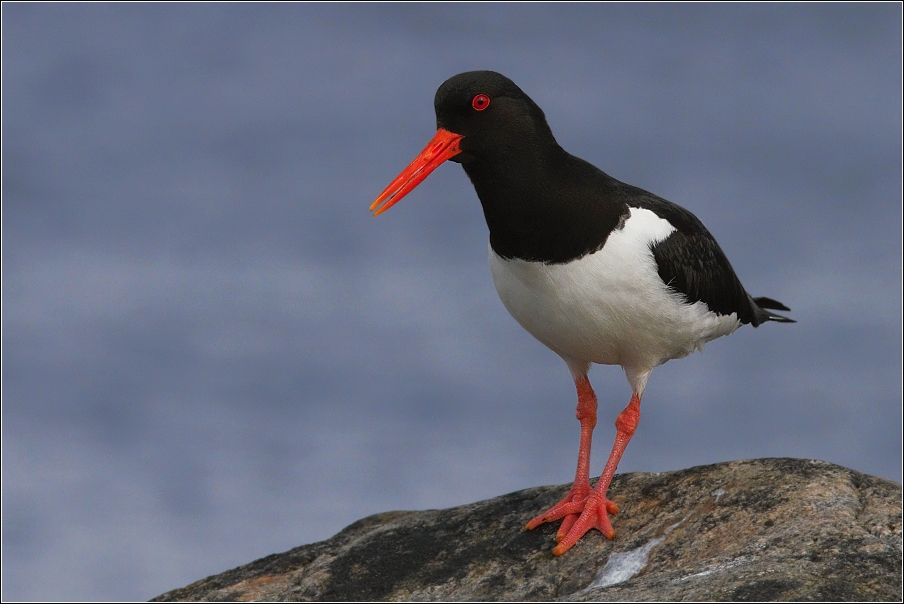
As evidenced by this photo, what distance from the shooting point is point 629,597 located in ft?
20.5

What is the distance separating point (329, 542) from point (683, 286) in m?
4.09

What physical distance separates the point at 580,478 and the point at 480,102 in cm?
327

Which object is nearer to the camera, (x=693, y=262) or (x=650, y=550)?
(x=650, y=550)

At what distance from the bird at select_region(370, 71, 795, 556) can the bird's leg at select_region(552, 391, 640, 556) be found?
1 centimetres

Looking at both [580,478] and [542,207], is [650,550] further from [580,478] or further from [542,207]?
[542,207]

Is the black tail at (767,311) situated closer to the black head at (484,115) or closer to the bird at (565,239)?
the bird at (565,239)

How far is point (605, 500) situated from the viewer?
8281 millimetres

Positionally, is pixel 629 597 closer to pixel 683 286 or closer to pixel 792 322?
pixel 683 286

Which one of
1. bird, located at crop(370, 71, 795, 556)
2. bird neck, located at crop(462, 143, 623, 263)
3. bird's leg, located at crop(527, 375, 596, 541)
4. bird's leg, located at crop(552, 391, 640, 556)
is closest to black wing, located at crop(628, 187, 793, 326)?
bird, located at crop(370, 71, 795, 556)

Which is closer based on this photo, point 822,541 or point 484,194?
point 822,541

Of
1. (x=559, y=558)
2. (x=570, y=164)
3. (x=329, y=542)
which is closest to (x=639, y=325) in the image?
(x=570, y=164)

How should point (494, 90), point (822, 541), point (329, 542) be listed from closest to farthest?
point (822, 541), point (494, 90), point (329, 542)

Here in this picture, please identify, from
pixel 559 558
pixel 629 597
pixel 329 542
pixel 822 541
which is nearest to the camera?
pixel 629 597

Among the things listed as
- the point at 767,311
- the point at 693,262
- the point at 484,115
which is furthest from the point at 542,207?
the point at 767,311
